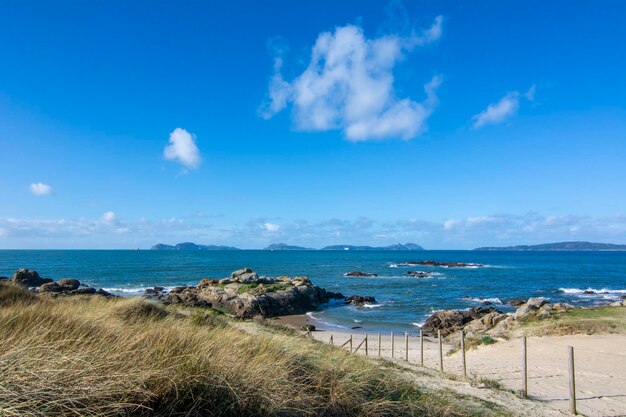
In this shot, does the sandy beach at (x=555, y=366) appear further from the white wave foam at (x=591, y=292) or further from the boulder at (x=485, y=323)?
the white wave foam at (x=591, y=292)

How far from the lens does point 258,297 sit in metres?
41.9

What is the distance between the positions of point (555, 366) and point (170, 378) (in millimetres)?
19081

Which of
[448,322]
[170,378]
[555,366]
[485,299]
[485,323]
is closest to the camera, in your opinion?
[170,378]

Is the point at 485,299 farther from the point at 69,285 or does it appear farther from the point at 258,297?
the point at 69,285

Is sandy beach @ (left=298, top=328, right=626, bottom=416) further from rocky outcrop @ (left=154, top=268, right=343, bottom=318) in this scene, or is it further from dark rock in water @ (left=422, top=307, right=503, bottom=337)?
rocky outcrop @ (left=154, top=268, right=343, bottom=318)

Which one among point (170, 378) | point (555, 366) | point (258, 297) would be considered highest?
point (170, 378)

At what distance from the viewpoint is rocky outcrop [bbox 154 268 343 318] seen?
134ft

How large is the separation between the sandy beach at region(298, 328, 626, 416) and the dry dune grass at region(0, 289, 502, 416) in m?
9.17

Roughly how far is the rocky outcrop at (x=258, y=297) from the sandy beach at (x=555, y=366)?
16521mm

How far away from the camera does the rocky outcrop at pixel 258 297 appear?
40.9 meters

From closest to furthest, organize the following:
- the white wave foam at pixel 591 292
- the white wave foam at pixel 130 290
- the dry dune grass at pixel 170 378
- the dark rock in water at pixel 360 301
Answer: the dry dune grass at pixel 170 378 → the dark rock in water at pixel 360 301 → the white wave foam at pixel 591 292 → the white wave foam at pixel 130 290

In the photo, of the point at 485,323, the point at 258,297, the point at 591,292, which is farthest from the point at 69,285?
the point at 591,292

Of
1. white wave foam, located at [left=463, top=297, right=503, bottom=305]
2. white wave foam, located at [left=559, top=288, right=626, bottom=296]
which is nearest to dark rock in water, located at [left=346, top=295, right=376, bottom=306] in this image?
white wave foam, located at [left=463, top=297, right=503, bottom=305]

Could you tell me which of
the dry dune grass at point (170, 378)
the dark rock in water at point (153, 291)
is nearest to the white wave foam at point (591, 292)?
the dark rock in water at point (153, 291)
